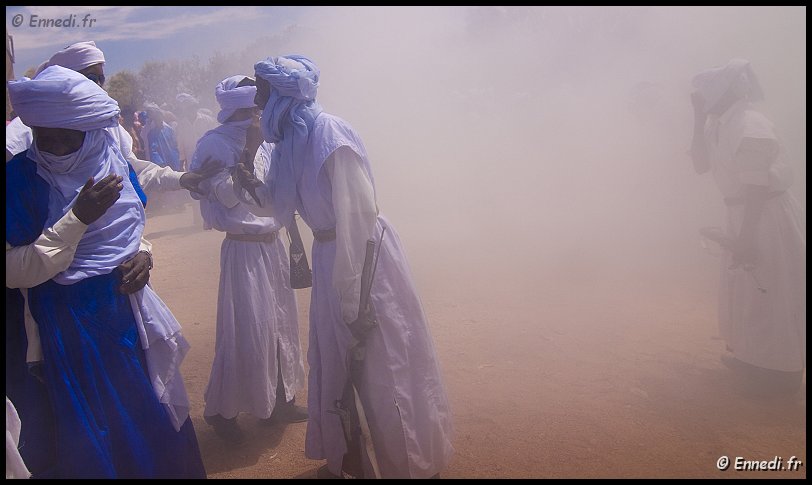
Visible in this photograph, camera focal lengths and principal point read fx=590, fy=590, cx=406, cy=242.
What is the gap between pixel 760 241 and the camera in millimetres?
4184

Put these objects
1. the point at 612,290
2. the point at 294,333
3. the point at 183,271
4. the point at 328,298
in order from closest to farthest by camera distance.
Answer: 1. the point at 328,298
2. the point at 294,333
3. the point at 612,290
4. the point at 183,271

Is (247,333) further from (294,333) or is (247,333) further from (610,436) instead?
(610,436)

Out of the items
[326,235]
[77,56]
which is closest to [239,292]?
[326,235]

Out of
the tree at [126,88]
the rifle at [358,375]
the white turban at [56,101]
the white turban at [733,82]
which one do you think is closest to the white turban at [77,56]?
the white turban at [56,101]

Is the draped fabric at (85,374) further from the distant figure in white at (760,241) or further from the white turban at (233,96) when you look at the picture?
the distant figure in white at (760,241)

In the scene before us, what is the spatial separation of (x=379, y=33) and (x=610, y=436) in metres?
22.4

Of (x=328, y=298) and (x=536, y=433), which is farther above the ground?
(x=328, y=298)

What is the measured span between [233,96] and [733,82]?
11.3ft

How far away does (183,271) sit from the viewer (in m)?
8.57

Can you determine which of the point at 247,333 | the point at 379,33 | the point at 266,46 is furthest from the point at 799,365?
the point at 266,46

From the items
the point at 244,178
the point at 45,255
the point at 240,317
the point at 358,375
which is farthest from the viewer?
the point at 240,317

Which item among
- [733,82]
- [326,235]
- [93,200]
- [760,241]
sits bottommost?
[760,241]

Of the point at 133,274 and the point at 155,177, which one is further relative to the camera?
the point at 155,177

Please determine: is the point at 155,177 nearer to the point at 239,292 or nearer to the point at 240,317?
the point at 239,292
